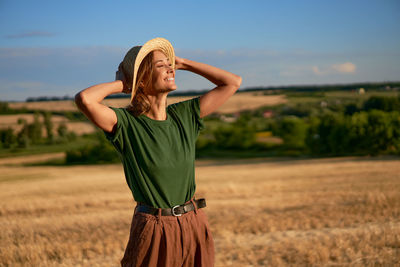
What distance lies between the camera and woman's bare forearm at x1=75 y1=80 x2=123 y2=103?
118 inches

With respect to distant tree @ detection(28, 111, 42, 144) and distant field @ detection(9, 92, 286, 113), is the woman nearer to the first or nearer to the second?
distant tree @ detection(28, 111, 42, 144)

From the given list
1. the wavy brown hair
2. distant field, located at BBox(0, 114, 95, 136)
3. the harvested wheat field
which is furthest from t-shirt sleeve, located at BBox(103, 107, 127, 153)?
distant field, located at BBox(0, 114, 95, 136)

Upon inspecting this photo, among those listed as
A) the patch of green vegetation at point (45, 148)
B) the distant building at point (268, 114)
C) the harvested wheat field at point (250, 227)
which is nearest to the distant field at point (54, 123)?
the patch of green vegetation at point (45, 148)

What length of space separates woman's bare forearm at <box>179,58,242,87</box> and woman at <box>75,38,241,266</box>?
0.25 metres

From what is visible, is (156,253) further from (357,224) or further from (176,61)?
(357,224)

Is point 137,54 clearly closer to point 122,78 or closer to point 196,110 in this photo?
point 122,78

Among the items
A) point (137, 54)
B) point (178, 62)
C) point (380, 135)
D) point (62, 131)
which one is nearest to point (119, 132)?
point (137, 54)

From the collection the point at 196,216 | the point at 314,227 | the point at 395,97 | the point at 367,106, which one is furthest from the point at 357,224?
the point at 395,97

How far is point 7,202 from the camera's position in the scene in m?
11.6

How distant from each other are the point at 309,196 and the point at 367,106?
31828mm

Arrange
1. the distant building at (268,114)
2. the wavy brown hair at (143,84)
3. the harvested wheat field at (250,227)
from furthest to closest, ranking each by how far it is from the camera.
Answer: the distant building at (268,114)
the harvested wheat field at (250,227)
the wavy brown hair at (143,84)

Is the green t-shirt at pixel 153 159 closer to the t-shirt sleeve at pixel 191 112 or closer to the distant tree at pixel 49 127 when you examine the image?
the t-shirt sleeve at pixel 191 112

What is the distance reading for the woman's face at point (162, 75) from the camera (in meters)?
3.27

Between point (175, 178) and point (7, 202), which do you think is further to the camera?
point (7, 202)
